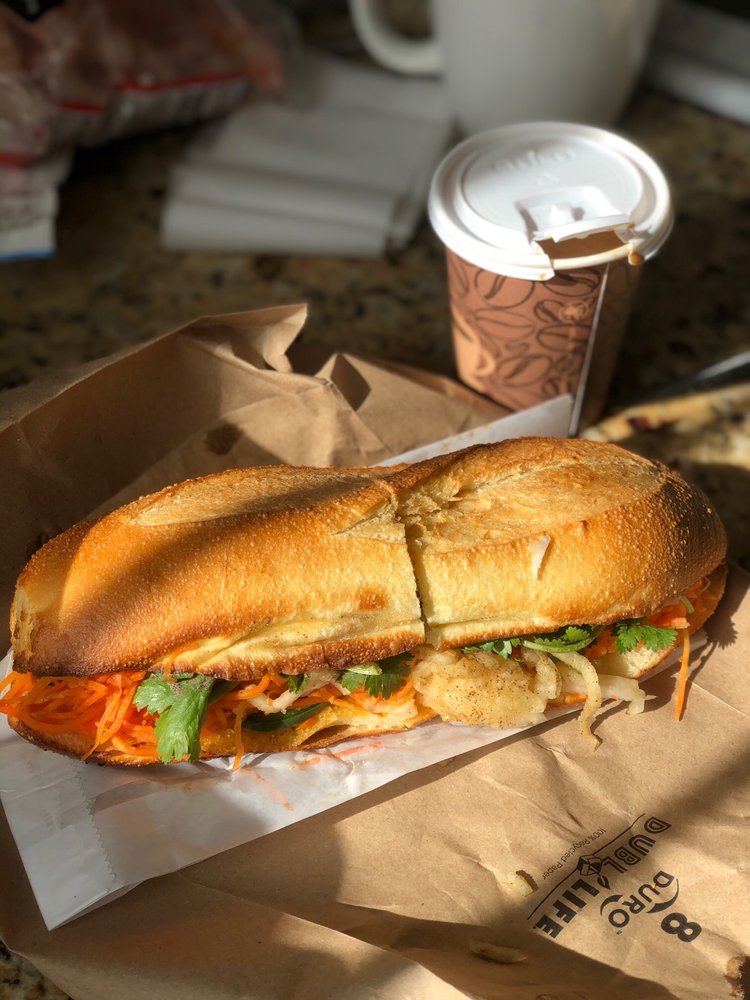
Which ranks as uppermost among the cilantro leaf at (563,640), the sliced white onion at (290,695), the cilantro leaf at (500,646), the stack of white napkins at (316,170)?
the stack of white napkins at (316,170)

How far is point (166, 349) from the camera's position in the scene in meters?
1.80

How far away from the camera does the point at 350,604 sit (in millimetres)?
1419

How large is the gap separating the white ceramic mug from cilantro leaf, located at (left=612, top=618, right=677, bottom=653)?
4.47 feet

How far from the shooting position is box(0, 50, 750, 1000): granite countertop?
2100mm

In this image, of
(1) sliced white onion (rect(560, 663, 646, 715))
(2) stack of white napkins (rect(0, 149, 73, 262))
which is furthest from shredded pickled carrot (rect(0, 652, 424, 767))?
(2) stack of white napkins (rect(0, 149, 73, 262))

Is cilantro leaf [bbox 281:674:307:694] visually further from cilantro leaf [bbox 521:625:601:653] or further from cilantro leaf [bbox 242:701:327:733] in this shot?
cilantro leaf [bbox 521:625:601:653]

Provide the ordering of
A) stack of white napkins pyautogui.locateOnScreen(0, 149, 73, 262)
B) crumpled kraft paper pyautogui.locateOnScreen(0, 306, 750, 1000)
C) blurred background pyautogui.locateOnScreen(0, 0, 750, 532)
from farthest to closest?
1. stack of white napkins pyautogui.locateOnScreen(0, 149, 73, 262)
2. blurred background pyautogui.locateOnScreen(0, 0, 750, 532)
3. crumpled kraft paper pyautogui.locateOnScreen(0, 306, 750, 1000)

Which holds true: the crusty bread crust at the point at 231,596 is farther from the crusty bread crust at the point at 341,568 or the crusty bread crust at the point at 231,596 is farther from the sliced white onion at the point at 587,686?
the sliced white onion at the point at 587,686

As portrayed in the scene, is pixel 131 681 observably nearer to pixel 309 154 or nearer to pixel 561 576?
pixel 561 576

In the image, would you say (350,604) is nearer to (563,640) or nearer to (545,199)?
(563,640)

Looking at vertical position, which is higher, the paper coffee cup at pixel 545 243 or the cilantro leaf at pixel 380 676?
the paper coffee cup at pixel 545 243

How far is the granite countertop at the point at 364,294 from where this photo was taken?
6.89 feet

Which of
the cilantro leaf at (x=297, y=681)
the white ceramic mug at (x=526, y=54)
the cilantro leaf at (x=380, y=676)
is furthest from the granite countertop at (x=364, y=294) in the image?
the cilantro leaf at (x=297, y=681)

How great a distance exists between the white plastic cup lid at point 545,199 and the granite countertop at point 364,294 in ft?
1.66
